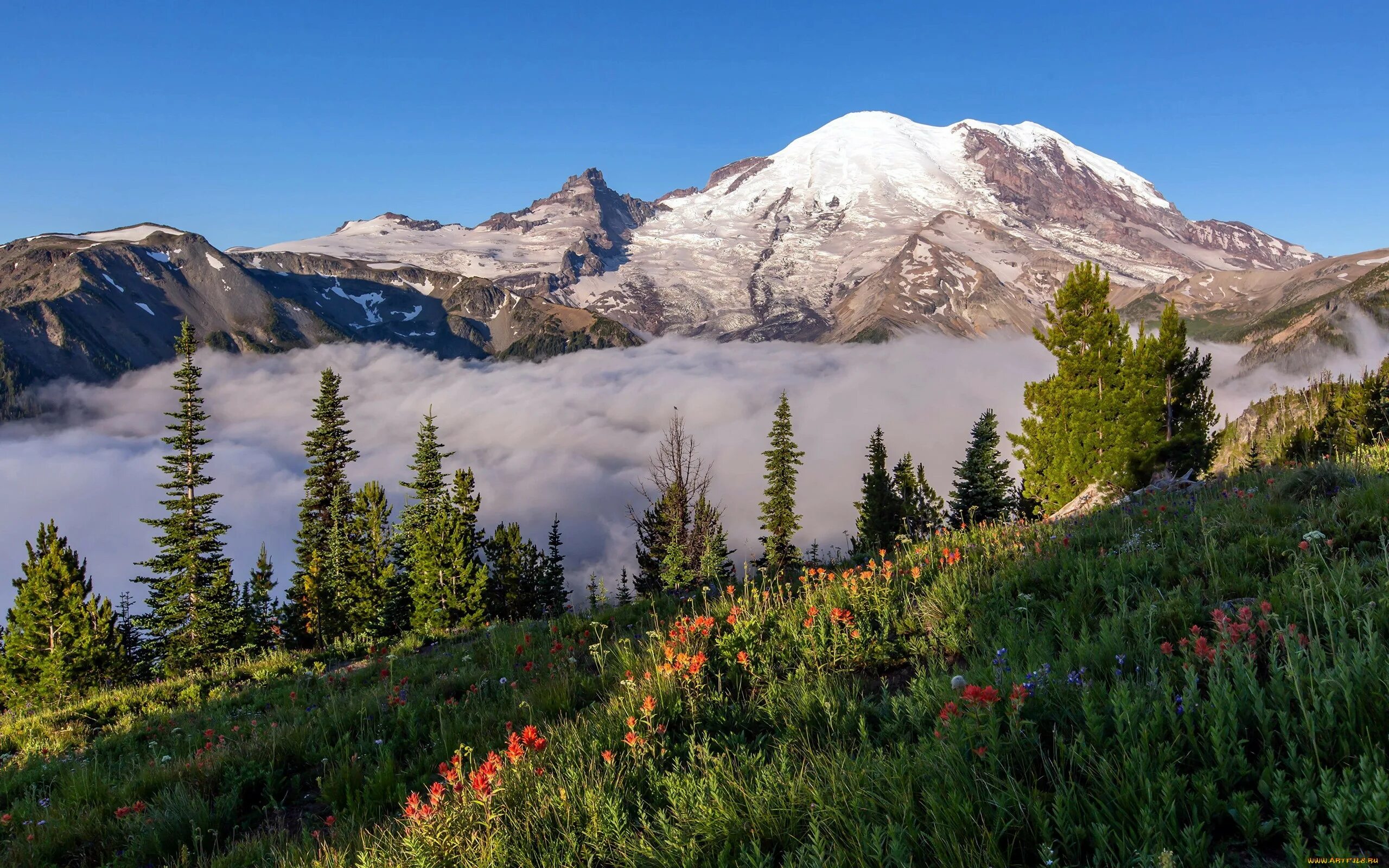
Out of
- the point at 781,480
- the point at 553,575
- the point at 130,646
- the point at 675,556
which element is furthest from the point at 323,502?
the point at 781,480

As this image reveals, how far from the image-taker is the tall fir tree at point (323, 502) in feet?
164

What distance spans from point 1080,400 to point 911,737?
124ft

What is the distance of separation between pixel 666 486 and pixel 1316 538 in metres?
38.3

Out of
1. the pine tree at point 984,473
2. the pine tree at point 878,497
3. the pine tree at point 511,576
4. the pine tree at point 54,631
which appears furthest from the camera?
the pine tree at point 878,497

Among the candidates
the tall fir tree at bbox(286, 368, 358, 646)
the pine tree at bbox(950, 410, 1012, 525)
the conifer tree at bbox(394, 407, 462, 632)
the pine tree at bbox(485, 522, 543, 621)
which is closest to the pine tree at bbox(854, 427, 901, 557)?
the pine tree at bbox(950, 410, 1012, 525)

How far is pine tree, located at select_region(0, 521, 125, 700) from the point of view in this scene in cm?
3512

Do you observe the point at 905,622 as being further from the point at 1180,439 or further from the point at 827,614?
the point at 1180,439

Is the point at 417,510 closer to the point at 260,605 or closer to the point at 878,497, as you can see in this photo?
the point at 260,605

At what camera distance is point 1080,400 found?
35.4 m

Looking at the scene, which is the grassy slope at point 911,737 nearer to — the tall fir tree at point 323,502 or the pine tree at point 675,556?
the pine tree at point 675,556

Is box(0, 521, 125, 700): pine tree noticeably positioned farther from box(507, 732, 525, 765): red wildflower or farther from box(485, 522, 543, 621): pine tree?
box(507, 732, 525, 765): red wildflower

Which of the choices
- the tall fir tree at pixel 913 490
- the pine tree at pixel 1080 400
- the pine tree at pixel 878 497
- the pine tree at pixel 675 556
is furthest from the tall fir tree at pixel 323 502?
the tall fir tree at pixel 913 490

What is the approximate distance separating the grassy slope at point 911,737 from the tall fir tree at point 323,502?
46969mm

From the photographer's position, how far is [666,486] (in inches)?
1667
